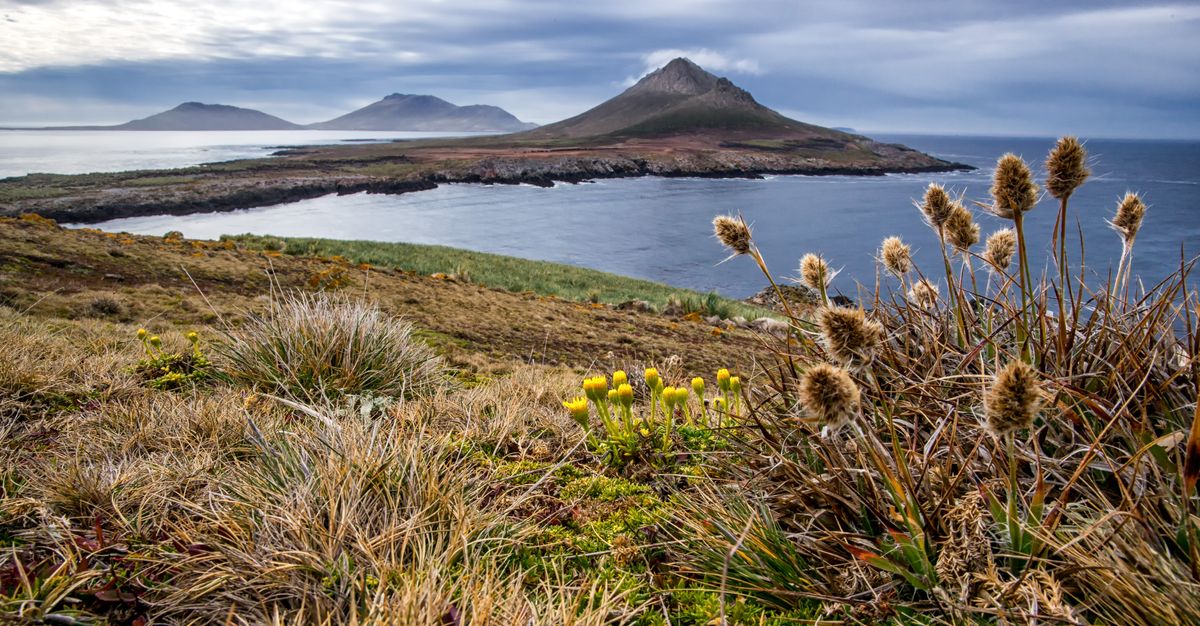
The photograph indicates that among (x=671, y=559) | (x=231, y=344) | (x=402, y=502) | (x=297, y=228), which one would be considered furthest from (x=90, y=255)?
(x=297, y=228)

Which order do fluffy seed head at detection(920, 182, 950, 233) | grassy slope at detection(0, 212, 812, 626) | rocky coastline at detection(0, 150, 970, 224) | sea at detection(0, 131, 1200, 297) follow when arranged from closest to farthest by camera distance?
grassy slope at detection(0, 212, 812, 626) → fluffy seed head at detection(920, 182, 950, 233) → sea at detection(0, 131, 1200, 297) → rocky coastline at detection(0, 150, 970, 224)

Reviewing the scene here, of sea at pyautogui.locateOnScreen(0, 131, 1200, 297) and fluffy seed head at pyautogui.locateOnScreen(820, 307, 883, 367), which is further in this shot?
sea at pyautogui.locateOnScreen(0, 131, 1200, 297)

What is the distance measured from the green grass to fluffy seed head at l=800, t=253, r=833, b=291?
12533 mm

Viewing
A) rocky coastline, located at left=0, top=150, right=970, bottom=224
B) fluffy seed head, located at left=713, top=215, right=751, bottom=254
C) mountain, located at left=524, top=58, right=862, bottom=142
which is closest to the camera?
fluffy seed head, located at left=713, top=215, right=751, bottom=254

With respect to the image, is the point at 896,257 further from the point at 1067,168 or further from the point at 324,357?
the point at 324,357

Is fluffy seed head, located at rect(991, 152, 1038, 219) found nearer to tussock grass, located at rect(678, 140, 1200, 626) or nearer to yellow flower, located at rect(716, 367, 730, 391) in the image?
tussock grass, located at rect(678, 140, 1200, 626)

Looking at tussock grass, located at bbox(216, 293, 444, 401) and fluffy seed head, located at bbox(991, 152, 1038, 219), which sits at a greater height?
fluffy seed head, located at bbox(991, 152, 1038, 219)

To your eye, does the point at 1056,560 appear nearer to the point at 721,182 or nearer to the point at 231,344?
the point at 231,344

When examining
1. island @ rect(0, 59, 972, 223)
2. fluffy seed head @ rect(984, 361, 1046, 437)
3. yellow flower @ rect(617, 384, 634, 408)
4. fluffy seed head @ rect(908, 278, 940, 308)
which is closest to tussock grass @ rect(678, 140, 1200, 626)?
fluffy seed head @ rect(984, 361, 1046, 437)

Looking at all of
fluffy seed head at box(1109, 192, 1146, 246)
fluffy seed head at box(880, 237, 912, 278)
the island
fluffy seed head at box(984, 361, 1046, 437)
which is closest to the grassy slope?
fluffy seed head at box(984, 361, 1046, 437)

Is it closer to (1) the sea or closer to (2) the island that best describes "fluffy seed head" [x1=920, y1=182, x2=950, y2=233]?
(1) the sea

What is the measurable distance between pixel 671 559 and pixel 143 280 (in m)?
10.1

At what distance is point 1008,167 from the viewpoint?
221 cm

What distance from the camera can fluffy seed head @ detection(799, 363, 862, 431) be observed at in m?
1.53
